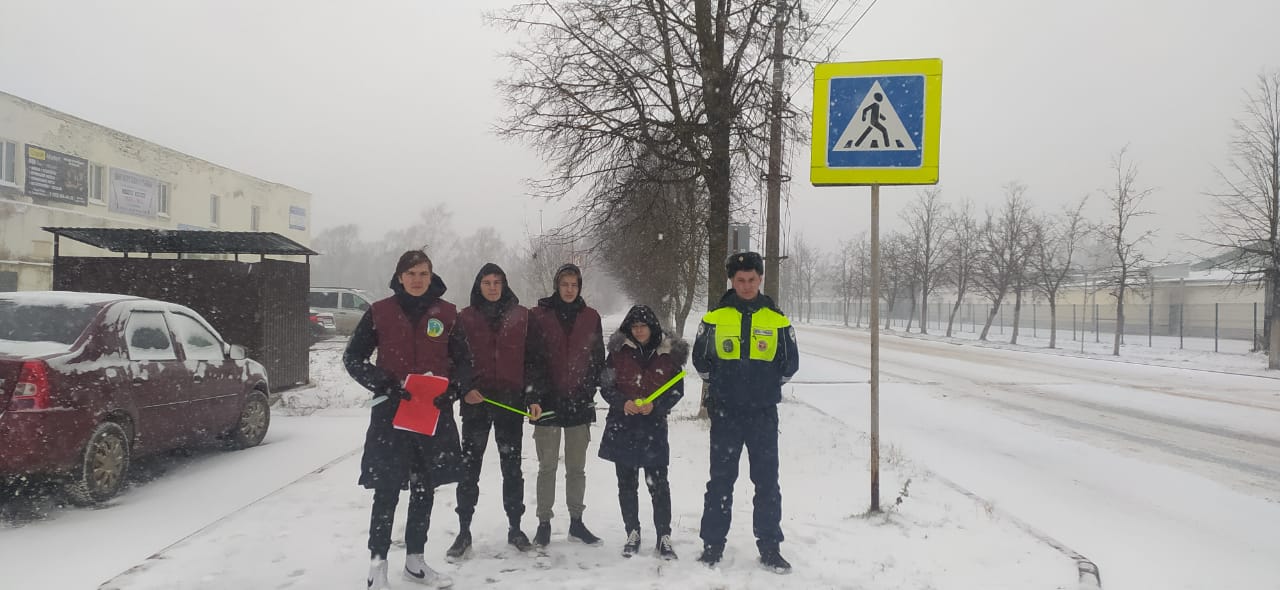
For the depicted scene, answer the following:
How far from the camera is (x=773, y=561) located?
4.11 meters

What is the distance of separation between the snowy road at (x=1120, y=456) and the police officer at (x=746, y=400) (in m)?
2.25

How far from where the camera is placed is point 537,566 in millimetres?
4047

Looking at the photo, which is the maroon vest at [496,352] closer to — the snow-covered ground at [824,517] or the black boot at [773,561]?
the snow-covered ground at [824,517]

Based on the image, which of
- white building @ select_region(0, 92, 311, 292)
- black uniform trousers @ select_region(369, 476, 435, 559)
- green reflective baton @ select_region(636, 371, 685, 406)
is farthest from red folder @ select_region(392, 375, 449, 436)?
white building @ select_region(0, 92, 311, 292)

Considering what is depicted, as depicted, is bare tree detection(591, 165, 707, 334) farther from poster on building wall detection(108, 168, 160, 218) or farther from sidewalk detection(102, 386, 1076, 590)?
poster on building wall detection(108, 168, 160, 218)

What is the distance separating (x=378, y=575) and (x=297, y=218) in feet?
157

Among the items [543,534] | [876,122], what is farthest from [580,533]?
[876,122]

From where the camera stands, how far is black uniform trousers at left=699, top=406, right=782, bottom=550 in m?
4.13

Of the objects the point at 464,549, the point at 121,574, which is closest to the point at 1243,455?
the point at 464,549

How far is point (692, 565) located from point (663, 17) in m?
6.51

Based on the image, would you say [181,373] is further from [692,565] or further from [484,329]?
[692,565]

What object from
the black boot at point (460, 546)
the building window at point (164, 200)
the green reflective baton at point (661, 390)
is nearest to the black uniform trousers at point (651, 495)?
the green reflective baton at point (661, 390)

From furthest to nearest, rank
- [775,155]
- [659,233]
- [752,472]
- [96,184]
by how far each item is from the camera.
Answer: [96,184] < [659,233] < [775,155] < [752,472]

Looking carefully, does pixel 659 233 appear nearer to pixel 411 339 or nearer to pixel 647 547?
pixel 647 547
